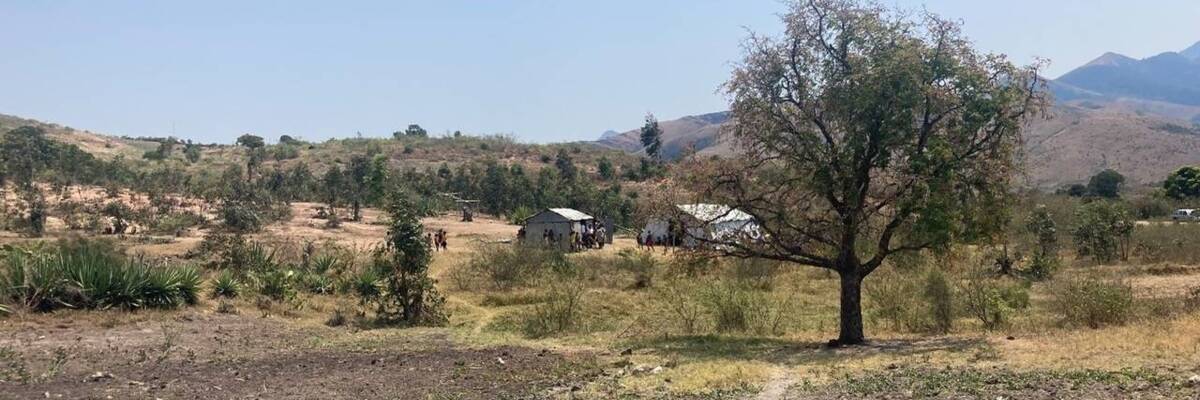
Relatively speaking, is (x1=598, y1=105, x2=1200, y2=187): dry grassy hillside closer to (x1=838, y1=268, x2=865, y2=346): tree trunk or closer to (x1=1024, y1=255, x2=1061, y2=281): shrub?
(x1=1024, y1=255, x2=1061, y2=281): shrub

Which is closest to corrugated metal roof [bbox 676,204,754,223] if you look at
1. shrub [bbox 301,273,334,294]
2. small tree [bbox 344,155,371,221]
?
shrub [bbox 301,273,334,294]

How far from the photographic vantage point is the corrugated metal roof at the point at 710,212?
1606cm

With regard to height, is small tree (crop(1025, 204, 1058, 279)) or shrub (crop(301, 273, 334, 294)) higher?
small tree (crop(1025, 204, 1058, 279))

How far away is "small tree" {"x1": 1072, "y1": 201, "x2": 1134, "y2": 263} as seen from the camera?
3300 centimetres

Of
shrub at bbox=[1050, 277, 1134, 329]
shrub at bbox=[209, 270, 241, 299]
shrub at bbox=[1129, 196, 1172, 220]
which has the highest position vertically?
shrub at bbox=[1129, 196, 1172, 220]

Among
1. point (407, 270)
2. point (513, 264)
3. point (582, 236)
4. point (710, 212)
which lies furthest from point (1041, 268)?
point (407, 270)

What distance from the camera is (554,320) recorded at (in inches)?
717

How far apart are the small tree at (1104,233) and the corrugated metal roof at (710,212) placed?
22.6 m

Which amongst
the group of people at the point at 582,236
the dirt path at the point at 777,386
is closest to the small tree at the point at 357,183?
the group of people at the point at 582,236

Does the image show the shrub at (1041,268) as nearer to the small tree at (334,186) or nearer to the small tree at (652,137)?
the small tree at (334,186)

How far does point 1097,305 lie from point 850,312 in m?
4.26

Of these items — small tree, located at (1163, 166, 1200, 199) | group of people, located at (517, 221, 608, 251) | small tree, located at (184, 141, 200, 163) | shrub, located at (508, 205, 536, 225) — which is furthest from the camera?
small tree, located at (184, 141, 200, 163)

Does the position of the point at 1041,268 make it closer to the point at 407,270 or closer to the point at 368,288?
the point at 407,270

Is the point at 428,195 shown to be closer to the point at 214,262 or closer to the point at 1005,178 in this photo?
the point at 214,262
